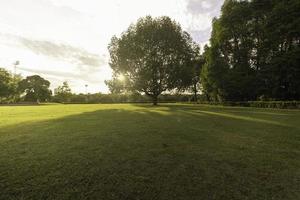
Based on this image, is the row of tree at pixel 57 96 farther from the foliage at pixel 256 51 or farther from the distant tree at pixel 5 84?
the foliage at pixel 256 51

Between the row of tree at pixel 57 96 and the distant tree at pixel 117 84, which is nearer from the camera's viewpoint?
the distant tree at pixel 117 84

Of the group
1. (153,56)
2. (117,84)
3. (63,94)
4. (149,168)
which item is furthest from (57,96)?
(149,168)

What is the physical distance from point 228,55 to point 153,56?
12.2 metres

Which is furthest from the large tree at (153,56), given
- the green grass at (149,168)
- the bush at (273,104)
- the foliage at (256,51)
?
the green grass at (149,168)

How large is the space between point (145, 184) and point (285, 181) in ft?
9.63

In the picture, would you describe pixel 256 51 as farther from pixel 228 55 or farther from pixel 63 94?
pixel 63 94

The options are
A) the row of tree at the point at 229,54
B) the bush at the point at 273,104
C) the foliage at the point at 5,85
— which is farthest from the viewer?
the foliage at the point at 5,85

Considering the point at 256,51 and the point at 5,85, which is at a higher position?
the point at 256,51

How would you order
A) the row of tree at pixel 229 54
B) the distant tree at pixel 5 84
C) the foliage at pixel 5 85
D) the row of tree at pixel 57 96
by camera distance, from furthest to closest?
the row of tree at pixel 57 96
the foliage at pixel 5 85
the distant tree at pixel 5 84
the row of tree at pixel 229 54

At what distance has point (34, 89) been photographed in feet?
277

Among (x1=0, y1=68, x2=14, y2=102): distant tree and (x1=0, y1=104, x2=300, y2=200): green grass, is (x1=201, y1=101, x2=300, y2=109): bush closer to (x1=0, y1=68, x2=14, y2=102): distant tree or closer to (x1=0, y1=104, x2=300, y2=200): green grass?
(x1=0, y1=104, x2=300, y2=200): green grass

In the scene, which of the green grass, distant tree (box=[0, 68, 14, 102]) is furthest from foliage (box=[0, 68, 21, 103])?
the green grass

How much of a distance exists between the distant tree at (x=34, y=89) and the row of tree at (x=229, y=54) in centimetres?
5315

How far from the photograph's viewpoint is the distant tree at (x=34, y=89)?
273 feet
